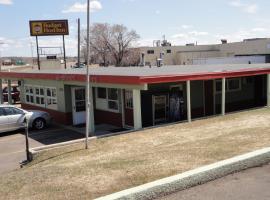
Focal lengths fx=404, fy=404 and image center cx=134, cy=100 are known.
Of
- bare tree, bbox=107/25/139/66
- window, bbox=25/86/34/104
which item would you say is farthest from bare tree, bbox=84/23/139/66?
window, bbox=25/86/34/104

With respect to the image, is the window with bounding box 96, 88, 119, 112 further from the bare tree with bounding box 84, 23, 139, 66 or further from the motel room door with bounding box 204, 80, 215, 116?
the bare tree with bounding box 84, 23, 139, 66

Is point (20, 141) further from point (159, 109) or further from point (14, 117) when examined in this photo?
point (159, 109)

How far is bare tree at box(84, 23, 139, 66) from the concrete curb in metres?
77.6

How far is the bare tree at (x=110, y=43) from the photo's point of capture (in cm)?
8588

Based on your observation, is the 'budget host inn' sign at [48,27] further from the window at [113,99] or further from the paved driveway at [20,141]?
the window at [113,99]

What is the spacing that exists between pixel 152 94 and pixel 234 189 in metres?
11.2

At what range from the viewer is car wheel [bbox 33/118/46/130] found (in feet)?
65.7

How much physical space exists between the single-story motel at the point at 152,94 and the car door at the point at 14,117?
242 centimetres

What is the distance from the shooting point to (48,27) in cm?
4781

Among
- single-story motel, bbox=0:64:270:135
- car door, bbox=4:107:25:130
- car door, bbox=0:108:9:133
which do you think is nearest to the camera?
single-story motel, bbox=0:64:270:135

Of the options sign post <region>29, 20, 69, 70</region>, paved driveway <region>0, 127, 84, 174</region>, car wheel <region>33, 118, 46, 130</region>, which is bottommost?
paved driveway <region>0, 127, 84, 174</region>

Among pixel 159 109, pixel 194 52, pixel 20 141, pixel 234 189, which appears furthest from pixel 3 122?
pixel 194 52

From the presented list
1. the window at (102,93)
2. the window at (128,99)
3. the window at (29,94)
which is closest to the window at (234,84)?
the window at (128,99)

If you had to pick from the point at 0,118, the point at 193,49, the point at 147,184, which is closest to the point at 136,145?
the point at 147,184
